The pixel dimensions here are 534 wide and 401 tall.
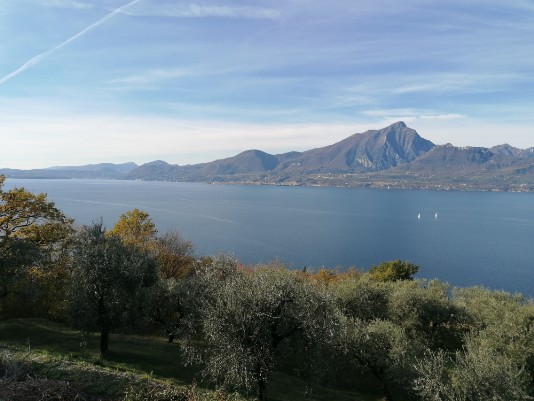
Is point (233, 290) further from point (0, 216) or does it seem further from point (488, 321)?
point (488, 321)

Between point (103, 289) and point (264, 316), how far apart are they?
578 inches

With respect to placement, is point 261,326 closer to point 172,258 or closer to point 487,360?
point 487,360

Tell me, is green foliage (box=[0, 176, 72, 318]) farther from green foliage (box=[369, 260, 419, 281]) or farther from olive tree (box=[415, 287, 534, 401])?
green foliage (box=[369, 260, 419, 281])

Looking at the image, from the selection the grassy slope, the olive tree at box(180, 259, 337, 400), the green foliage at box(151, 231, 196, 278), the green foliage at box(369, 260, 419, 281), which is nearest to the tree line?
the olive tree at box(180, 259, 337, 400)

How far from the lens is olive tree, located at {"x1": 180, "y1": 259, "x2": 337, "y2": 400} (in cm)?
2355

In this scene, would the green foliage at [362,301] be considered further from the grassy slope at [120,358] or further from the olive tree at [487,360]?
the grassy slope at [120,358]

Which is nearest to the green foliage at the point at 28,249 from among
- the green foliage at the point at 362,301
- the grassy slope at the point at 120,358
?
the grassy slope at the point at 120,358

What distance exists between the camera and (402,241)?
6486 inches

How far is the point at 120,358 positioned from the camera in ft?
99.9

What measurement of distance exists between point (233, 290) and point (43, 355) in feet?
41.1

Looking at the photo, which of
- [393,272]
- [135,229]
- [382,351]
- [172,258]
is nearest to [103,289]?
[382,351]

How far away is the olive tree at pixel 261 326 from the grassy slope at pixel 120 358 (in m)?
4.73

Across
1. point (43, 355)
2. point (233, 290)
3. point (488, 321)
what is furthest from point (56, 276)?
point (488, 321)

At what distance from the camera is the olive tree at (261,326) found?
2355 cm
